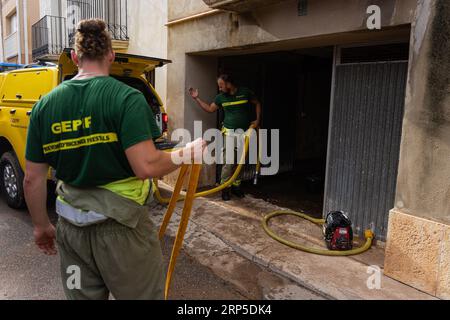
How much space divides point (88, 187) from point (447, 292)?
10.1 ft

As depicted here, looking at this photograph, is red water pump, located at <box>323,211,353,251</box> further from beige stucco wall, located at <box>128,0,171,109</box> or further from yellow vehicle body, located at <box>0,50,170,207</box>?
beige stucco wall, located at <box>128,0,171,109</box>

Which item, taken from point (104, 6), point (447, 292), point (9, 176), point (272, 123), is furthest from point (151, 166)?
point (104, 6)

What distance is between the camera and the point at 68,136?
1.88 metres

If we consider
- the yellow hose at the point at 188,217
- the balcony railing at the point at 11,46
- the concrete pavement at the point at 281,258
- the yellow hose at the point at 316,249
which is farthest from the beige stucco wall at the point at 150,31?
the balcony railing at the point at 11,46

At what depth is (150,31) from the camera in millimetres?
7777

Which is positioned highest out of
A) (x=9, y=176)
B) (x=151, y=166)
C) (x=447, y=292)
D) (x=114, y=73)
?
(x=114, y=73)

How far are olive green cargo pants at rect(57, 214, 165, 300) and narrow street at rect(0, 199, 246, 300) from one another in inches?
60.9

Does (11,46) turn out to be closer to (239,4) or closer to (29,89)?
A: (29,89)

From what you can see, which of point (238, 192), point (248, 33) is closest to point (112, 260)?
point (248, 33)

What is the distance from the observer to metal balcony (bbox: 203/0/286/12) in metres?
4.78

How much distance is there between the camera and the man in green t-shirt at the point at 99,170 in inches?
71.8

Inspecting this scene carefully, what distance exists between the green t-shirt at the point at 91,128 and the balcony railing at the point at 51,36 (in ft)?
42.2

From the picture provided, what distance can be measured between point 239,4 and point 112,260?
157 inches

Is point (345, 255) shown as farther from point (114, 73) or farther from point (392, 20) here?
point (114, 73)
